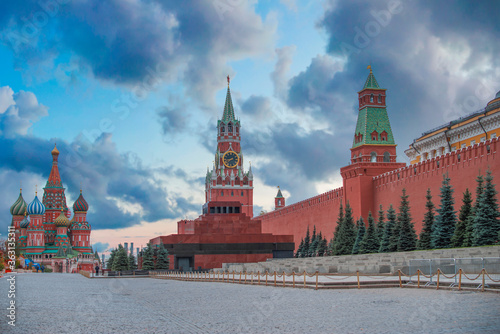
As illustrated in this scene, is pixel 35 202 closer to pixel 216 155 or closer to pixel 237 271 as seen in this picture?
pixel 216 155

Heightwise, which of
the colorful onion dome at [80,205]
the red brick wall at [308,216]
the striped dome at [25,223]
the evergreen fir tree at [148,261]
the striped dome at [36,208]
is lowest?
the evergreen fir tree at [148,261]

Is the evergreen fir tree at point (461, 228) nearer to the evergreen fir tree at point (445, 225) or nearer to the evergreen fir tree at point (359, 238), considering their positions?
the evergreen fir tree at point (445, 225)

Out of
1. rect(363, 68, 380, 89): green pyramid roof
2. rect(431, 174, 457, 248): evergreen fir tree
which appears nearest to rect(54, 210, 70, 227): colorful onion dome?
rect(363, 68, 380, 89): green pyramid roof

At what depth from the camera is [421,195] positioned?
2662 cm

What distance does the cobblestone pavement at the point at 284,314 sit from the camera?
291 inches

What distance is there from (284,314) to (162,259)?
27.7 meters

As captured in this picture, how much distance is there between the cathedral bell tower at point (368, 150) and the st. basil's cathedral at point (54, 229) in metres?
49.9

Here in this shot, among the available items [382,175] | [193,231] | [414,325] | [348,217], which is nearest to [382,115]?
[382,175]

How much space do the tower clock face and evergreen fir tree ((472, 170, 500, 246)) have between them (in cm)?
6375

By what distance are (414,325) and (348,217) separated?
23.0 metres

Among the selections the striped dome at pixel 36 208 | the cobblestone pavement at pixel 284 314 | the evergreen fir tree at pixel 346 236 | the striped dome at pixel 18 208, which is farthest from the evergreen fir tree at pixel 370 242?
the striped dome at pixel 18 208

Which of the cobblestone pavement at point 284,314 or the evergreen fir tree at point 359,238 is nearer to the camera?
the cobblestone pavement at point 284,314

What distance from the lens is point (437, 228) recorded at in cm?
2122

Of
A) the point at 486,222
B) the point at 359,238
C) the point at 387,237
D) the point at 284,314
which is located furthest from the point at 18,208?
the point at 284,314
